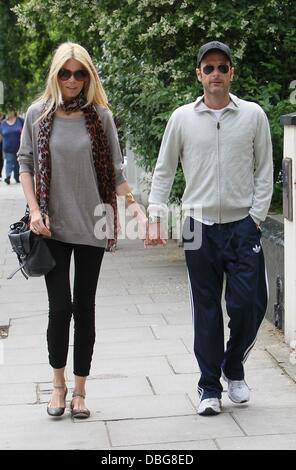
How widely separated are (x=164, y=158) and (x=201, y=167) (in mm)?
215

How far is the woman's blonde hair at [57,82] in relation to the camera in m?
5.04

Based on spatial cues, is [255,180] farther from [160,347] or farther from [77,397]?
[160,347]

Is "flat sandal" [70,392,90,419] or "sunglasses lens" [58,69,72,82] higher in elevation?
"sunglasses lens" [58,69,72,82]

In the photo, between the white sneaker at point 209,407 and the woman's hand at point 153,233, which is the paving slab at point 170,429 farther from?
the woman's hand at point 153,233

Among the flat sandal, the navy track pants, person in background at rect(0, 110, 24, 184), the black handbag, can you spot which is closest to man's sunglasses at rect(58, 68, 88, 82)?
the black handbag

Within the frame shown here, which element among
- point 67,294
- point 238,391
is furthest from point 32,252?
point 238,391

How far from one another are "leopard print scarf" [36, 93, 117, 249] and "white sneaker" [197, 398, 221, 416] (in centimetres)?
96

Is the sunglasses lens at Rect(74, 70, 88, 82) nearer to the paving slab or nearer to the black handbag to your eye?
the black handbag

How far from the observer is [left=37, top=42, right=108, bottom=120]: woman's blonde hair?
5039mm

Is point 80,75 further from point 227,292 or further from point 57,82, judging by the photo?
point 227,292

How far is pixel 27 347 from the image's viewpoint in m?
7.11

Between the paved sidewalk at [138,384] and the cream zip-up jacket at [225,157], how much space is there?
40.9 inches

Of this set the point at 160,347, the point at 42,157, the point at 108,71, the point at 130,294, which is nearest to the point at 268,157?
the point at 42,157
